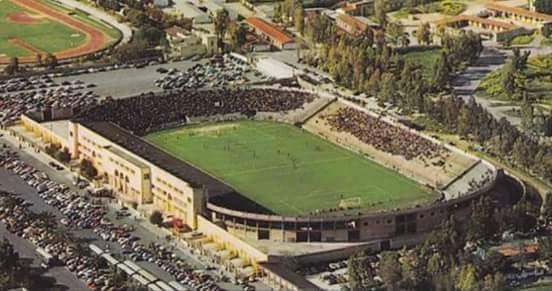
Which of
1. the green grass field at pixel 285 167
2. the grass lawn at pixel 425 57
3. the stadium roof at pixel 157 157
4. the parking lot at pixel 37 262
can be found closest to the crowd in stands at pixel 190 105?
the green grass field at pixel 285 167

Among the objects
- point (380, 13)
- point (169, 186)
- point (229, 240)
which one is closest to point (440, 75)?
point (380, 13)

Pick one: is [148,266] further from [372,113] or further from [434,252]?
[372,113]

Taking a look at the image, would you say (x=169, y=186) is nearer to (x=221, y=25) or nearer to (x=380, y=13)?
(x=221, y=25)

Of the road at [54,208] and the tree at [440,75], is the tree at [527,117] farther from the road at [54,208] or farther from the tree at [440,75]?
the road at [54,208]

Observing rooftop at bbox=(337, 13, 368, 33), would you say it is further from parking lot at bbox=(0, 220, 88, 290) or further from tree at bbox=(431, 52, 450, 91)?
parking lot at bbox=(0, 220, 88, 290)

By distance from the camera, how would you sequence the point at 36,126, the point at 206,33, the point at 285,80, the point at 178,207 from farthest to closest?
1. the point at 206,33
2. the point at 285,80
3. the point at 36,126
4. the point at 178,207

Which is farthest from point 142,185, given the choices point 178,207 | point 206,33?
point 206,33

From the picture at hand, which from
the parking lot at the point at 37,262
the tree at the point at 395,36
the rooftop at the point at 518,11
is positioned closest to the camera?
the parking lot at the point at 37,262
